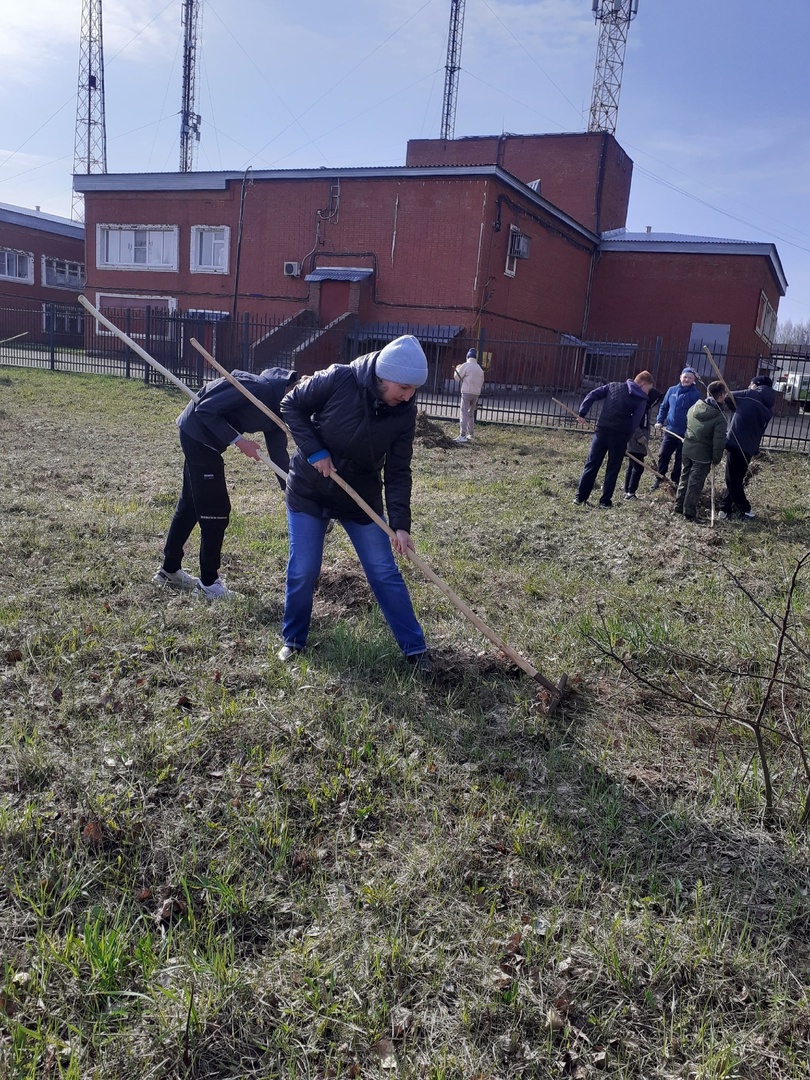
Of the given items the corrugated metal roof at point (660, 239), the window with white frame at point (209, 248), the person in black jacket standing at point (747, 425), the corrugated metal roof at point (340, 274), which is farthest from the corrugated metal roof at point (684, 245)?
the person in black jacket standing at point (747, 425)

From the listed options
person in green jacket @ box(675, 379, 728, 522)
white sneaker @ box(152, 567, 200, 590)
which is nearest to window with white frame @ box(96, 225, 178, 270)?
person in green jacket @ box(675, 379, 728, 522)

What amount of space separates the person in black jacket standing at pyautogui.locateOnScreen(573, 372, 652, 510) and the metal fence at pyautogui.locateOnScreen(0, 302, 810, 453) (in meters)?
8.37

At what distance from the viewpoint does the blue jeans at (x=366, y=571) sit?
442 centimetres

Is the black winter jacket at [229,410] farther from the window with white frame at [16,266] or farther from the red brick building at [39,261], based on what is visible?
the window with white frame at [16,266]

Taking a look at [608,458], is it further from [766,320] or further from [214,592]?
[766,320]

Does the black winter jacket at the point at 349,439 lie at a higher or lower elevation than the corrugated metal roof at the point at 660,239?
lower

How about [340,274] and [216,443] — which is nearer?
[216,443]

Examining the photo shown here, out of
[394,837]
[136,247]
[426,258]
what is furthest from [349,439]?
[136,247]

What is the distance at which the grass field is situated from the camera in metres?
2.29

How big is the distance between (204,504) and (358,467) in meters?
1.48

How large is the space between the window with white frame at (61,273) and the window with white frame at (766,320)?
29238 mm

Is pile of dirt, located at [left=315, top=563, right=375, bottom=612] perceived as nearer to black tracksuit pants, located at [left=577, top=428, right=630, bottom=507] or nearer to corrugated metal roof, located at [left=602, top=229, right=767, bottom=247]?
black tracksuit pants, located at [left=577, top=428, right=630, bottom=507]

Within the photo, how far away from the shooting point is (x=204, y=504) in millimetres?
5301

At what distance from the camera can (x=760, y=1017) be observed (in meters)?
2.36
